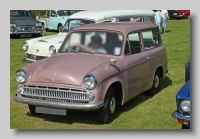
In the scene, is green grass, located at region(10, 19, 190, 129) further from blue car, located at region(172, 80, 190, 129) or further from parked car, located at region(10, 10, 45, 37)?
parked car, located at region(10, 10, 45, 37)

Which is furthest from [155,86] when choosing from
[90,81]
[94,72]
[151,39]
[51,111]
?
[51,111]

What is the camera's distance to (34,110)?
247 inches

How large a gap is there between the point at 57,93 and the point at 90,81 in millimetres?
547

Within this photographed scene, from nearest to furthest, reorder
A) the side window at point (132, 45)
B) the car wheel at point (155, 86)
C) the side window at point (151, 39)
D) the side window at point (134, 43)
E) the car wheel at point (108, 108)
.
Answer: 1. the car wheel at point (108, 108)
2. the side window at point (132, 45)
3. the side window at point (134, 43)
4. the side window at point (151, 39)
5. the car wheel at point (155, 86)

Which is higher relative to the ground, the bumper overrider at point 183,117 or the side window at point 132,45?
the side window at point 132,45

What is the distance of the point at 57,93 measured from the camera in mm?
5629

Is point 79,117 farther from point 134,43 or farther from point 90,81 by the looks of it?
point 134,43

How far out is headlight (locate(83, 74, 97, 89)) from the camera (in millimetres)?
5480

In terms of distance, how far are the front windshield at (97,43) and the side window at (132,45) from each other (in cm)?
15

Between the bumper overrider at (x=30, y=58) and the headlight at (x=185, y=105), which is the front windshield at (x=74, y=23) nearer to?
the bumper overrider at (x=30, y=58)

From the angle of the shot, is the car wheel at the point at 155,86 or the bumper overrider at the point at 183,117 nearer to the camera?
the bumper overrider at the point at 183,117

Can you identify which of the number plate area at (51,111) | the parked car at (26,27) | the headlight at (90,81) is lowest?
the number plate area at (51,111)

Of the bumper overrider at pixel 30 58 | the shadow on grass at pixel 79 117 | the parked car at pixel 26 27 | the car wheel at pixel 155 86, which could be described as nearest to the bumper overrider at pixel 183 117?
the shadow on grass at pixel 79 117

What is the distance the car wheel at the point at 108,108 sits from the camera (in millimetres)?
5789
